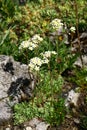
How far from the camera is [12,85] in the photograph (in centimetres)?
667

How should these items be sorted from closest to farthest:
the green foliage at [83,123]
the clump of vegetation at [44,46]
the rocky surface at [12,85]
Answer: the green foliage at [83,123] → the clump of vegetation at [44,46] → the rocky surface at [12,85]

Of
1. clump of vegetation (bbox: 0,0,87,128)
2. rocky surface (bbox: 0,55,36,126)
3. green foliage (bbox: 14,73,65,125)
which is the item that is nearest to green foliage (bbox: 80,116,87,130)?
clump of vegetation (bbox: 0,0,87,128)

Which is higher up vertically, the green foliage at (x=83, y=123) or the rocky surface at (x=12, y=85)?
the rocky surface at (x=12, y=85)

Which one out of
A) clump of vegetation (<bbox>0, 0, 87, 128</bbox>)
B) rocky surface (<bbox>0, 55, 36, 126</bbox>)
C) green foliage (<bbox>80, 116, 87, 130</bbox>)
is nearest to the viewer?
green foliage (<bbox>80, 116, 87, 130</bbox>)

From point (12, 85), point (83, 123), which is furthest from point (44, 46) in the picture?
point (83, 123)

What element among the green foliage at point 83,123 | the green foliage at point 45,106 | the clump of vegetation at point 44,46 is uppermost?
the clump of vegetation at point 44,46

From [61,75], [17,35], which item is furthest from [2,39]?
[61,75]

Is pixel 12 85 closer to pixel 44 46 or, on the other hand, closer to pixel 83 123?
pixel 44 46

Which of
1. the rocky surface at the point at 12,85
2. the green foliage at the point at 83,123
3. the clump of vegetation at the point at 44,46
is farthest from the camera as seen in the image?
the rocky surface at the point at 12,85

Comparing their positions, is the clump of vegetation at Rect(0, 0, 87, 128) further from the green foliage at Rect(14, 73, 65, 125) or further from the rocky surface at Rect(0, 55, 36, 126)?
the rocky surface at Rect(0, 55, 36, 126)

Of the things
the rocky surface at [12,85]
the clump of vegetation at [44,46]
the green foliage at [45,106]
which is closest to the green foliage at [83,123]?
→ the clump of vegetation at [44,46]

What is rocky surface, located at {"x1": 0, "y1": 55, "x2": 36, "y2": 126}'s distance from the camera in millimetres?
6383

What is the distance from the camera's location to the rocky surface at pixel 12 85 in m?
6.38

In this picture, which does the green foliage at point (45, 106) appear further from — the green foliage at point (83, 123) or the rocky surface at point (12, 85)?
the green foliage at point (83, 123)
